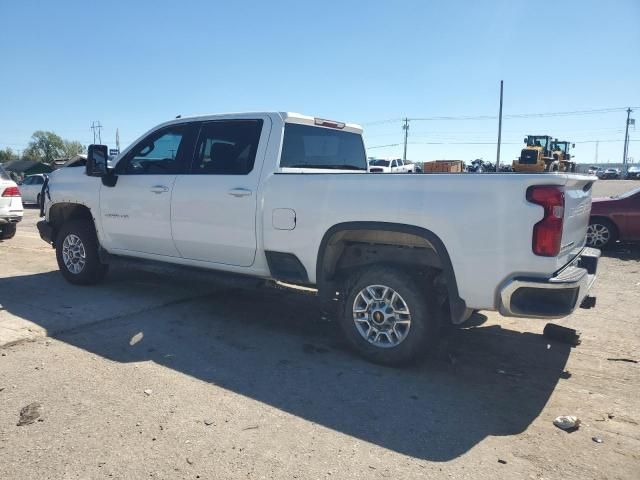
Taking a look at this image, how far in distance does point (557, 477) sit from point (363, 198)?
7.30 feet

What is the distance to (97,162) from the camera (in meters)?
5.63

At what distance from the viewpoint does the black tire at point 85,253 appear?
242 inches

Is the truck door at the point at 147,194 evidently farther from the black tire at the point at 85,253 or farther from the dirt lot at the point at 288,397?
the dirt lot at the point at 288,397

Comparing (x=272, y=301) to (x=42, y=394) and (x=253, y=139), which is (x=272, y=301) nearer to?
(x=253, y=139)

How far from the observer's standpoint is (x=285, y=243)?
440 cm

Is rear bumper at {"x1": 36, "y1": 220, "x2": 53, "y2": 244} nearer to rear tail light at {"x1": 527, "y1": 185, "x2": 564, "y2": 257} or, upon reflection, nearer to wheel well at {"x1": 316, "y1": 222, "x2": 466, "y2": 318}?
wheel well at {"x1": 316, "y1": 222, "x2": 466, "y2": 318}

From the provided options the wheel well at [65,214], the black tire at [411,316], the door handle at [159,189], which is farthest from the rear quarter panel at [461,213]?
the wheel well at [65,214]

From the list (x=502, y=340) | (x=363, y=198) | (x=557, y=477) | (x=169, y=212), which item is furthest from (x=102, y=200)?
(x=557, y=477)

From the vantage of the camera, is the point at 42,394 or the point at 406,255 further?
the point at 406,255

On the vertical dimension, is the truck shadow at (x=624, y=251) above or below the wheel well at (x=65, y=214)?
below

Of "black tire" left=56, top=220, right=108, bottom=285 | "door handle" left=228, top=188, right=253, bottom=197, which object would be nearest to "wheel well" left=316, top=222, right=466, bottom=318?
"door handle" left=228, top=188, right=253, bottom=197

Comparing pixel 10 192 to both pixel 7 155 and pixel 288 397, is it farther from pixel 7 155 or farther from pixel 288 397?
pixel 7 155

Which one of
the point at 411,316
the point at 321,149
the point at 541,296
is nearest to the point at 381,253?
the point at 411,316

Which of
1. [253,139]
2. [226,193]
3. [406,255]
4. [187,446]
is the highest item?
[253,139]
